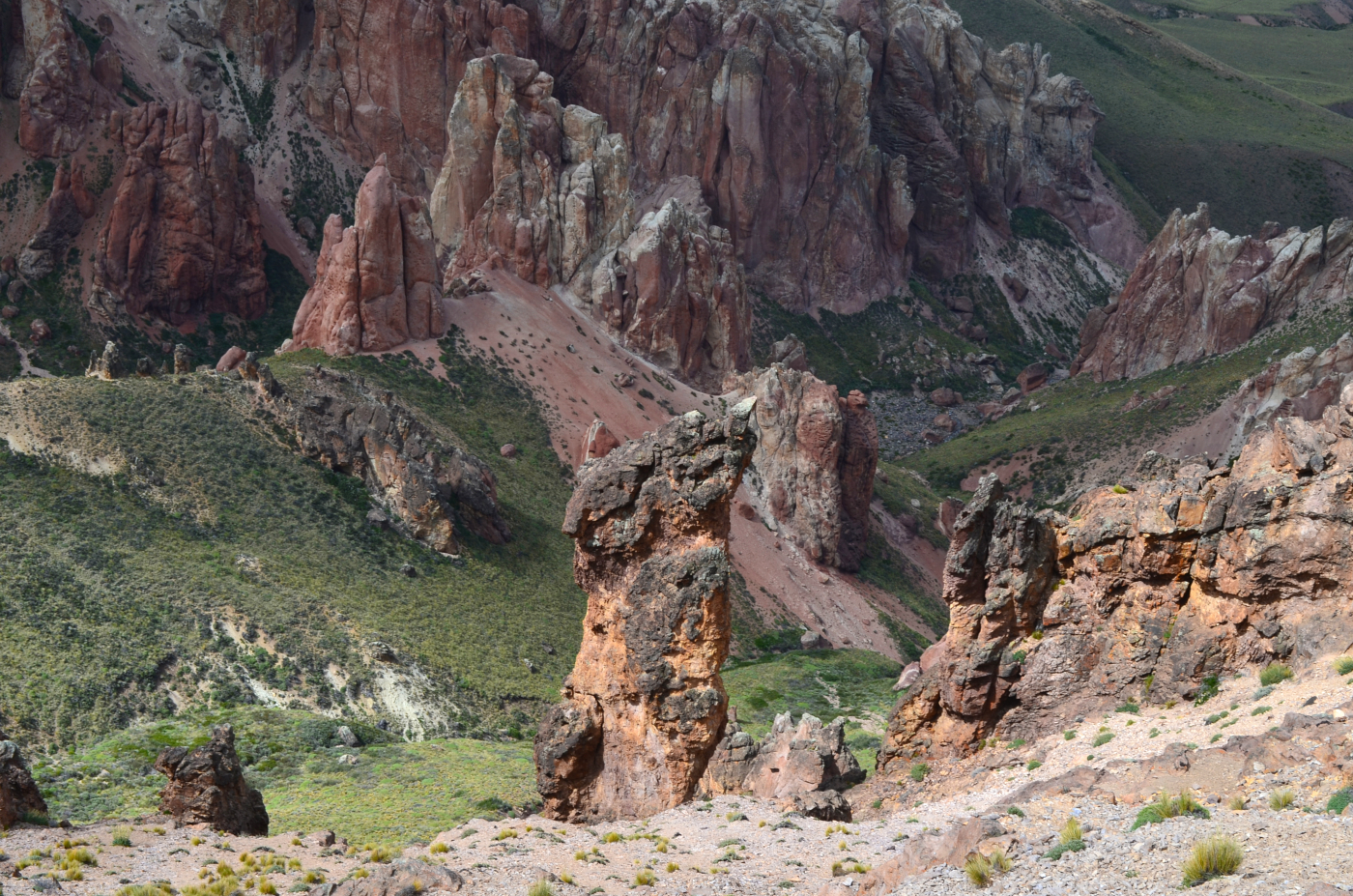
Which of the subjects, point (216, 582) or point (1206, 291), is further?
point (1206, 291)

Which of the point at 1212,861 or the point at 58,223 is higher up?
the point at 58,223

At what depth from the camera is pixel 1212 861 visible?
15.7m

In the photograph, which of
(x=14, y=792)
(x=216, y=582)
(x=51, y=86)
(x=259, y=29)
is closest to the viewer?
(x=14, y=792)

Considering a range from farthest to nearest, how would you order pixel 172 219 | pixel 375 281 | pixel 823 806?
pixel 172 219 → pixel 375 281 → pixel 823 806

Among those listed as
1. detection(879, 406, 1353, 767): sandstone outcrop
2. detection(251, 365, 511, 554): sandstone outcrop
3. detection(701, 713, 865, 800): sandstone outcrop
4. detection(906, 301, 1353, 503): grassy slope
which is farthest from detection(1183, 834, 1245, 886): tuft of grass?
detection(906, 301, 1353, 503): grassy slope

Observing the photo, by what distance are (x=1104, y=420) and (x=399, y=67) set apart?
7564 centimetres

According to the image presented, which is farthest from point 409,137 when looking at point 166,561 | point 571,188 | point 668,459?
point 668,459

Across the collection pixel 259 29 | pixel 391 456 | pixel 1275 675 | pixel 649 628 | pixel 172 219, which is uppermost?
pixel 259 29

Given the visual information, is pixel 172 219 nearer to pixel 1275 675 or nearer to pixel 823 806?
pixel 823 806

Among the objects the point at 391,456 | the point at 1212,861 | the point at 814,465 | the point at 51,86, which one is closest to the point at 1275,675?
the point at 1212,861

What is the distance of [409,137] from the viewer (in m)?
124

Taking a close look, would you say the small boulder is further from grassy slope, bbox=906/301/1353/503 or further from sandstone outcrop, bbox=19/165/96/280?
sandstone outcrop, bbox=19/165/96/280

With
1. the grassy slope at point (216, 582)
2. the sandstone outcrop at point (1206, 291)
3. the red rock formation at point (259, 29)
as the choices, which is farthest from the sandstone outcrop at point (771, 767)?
the red rock formation at point (259, 29)

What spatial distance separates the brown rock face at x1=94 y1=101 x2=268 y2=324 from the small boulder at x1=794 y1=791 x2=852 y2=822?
85072 mm
